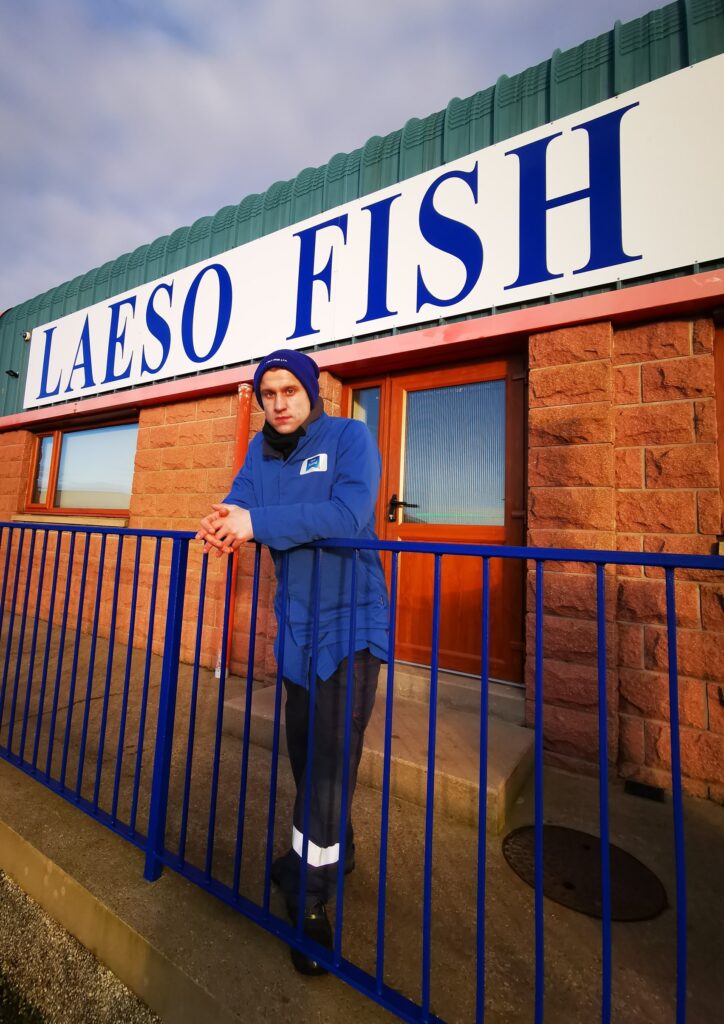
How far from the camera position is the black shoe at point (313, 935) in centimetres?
134

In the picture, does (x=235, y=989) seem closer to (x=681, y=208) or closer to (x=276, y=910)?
(x=276, y=910)

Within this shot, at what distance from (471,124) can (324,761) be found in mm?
4266

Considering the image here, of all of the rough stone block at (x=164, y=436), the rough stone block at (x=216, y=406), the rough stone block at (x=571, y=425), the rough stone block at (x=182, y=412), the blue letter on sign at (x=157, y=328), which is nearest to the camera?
the rough stone block at (x=571, y=425)

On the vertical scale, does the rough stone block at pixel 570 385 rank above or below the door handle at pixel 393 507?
above

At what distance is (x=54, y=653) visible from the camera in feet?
15.8

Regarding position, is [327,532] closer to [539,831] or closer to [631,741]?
[539,831]

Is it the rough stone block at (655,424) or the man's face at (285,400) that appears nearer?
the man's face at (285,400)

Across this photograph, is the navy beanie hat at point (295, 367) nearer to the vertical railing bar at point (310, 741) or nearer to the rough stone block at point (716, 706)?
the vertical railing bar at point (310, 741)

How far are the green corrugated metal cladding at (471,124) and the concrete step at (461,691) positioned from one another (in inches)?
151

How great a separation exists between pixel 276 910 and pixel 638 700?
2.18m

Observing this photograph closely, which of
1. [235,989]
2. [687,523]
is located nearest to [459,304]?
[687,523]

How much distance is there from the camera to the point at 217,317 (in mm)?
4633

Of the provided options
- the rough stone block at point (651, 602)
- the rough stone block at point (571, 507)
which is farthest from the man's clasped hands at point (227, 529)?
the rough stone block at point (651, 602)

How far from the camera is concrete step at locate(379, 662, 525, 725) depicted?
9.97 ft
